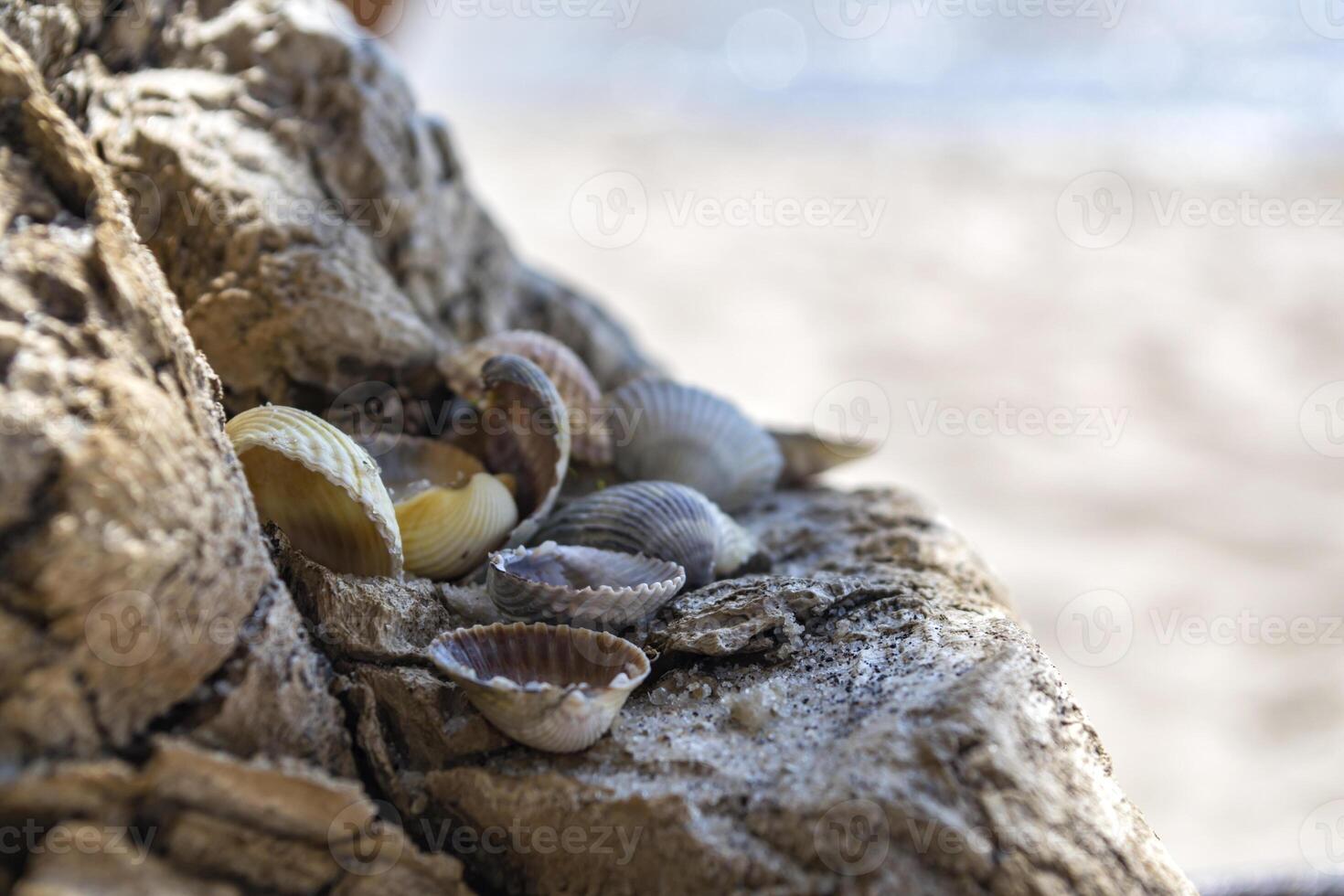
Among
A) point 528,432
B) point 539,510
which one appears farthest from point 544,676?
point 528,432

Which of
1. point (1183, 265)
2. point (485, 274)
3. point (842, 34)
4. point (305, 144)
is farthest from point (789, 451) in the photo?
point (842, 34)

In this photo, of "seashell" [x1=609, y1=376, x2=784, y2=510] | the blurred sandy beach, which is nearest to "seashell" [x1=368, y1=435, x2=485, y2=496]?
"seashell" [x1=609, y1=376, x2=784, y2=510]

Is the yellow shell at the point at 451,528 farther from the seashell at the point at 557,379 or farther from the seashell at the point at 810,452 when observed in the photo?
the seashell at the point at 810,452

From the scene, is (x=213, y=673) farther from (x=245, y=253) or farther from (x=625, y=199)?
(x=625, y=199)

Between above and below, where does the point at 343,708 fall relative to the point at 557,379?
below

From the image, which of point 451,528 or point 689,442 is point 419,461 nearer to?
point 451,528

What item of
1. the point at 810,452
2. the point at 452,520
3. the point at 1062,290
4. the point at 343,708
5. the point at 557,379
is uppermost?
the point at 1062,290

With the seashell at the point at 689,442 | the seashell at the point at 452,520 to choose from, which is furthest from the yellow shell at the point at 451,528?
the seashell at the point at 689,442
